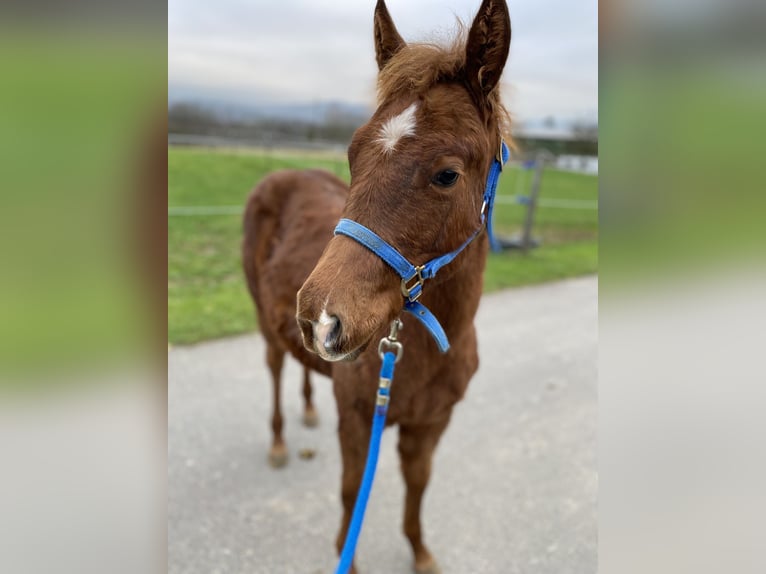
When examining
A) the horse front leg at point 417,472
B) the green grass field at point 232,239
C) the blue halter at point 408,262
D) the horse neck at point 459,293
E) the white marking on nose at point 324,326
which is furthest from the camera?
the green grass field at point 232,239

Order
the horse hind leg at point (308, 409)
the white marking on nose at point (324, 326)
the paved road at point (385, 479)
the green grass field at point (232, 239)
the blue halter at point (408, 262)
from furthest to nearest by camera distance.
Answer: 1. the green grass field at point (232, 239)
2. the horse hind leg at point (308, 409)
3. the paved road at point (385, 479)
4. the blue halter at point (408, 262)
5. the white marking on nose at point (324, 326)

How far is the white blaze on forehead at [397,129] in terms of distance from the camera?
1.45 metres

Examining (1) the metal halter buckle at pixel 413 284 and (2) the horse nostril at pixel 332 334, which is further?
(1) the metal halter buckle at pixel 413 284

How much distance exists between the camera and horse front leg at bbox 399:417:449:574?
95.0 inches

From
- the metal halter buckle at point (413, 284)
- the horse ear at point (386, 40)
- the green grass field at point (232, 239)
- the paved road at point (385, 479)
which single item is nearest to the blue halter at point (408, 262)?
the metal halter buckle at point (413, 284)

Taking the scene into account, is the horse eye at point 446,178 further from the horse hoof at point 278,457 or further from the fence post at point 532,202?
the fence post at point 532,202

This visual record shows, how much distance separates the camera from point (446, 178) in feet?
4.82

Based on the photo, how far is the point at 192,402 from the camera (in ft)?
13.4

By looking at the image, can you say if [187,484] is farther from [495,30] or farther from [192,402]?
[495,30]

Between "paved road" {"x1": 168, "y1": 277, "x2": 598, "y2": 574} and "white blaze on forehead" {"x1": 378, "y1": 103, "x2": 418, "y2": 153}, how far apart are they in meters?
2.32

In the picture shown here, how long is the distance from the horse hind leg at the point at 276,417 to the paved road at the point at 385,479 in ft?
0.30
